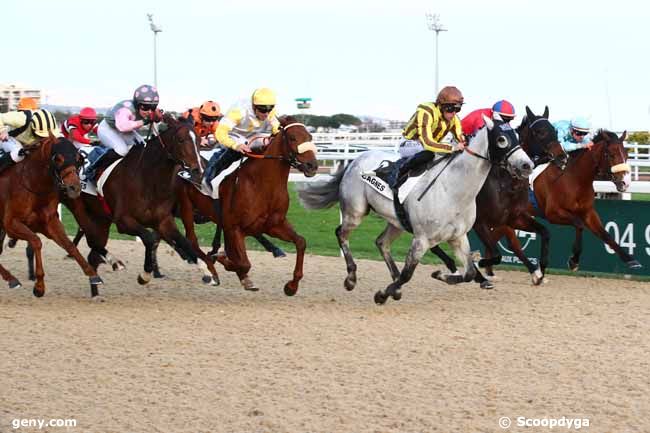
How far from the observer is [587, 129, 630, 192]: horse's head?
35.6ft

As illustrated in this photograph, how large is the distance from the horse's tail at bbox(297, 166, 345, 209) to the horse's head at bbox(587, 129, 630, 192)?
2906mm

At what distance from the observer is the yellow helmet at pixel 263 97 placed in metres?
9.56

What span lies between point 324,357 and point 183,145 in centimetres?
303

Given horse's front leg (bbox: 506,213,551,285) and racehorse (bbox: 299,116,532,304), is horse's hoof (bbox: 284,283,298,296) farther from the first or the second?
horse's front leg (bbox: 506,213,551,285)

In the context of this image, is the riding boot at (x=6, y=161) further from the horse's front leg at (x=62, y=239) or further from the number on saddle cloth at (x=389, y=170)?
the number on saddle cloth at (x=389, y=170)

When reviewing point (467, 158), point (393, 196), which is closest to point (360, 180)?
point (393, 196)

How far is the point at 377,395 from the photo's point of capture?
5.91 m

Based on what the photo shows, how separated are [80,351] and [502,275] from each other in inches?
236

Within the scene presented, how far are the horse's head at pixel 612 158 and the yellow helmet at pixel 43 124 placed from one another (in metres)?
5.88

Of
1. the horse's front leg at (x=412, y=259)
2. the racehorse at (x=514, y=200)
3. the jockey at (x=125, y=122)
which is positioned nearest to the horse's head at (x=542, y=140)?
the racehorse at (x=514, y=200)

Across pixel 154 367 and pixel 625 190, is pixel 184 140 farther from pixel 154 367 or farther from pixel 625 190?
pixel 625 190

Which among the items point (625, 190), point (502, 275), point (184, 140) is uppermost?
point (184, 140)

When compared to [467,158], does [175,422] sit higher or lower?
lower

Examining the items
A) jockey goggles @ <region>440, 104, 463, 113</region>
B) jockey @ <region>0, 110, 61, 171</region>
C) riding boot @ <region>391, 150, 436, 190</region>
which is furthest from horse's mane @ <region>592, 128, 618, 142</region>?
jockey @ <region>0, 110, 61, 171</region>
